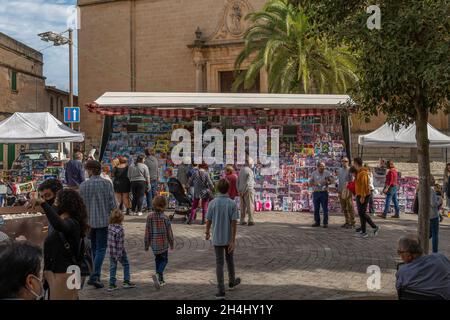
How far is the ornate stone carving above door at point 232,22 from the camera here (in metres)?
33.5

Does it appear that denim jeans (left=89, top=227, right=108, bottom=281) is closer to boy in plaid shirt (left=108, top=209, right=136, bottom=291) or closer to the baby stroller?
boy in plaid shirt (left=108, top=209, right=136, bottom=291)

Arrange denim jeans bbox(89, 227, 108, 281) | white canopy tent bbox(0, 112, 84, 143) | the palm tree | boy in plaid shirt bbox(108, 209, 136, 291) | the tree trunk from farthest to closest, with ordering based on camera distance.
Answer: the palm tree, white canopy tent bbox(0, 112, 84, 143), the tree trunk, denim jeans bbox(89, 227, 108, 281), boy in plaid shirt bbox(108, 209, 136, 291)

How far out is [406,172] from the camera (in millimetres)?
24328

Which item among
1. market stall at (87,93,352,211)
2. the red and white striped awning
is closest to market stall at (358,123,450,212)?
market stall at (87,93,352,211)

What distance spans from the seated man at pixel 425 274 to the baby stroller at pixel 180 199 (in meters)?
8.86

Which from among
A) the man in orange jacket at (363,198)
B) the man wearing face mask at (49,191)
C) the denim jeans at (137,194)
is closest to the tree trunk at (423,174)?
the man in orange jacket at (363,198)

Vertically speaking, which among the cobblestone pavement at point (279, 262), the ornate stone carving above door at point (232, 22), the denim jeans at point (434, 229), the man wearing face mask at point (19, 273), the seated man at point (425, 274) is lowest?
the cobblestone pavement at point (279, 262)

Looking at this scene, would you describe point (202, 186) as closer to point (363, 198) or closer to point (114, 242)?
point (363, 198)

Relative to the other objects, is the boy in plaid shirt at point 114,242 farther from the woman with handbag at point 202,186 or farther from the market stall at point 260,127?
the market stall at point 260,127

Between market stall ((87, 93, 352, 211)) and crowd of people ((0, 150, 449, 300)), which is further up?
market stall ((87, 93, 352, 211))

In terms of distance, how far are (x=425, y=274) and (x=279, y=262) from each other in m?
4.41

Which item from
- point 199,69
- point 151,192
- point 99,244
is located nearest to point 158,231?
point 99,244

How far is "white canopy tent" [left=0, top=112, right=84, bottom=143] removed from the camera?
Result: 15.7 metres

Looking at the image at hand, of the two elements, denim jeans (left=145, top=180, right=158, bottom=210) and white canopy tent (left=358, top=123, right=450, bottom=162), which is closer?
denim jeans (left=145, top=180, right=158, bottom=210)
